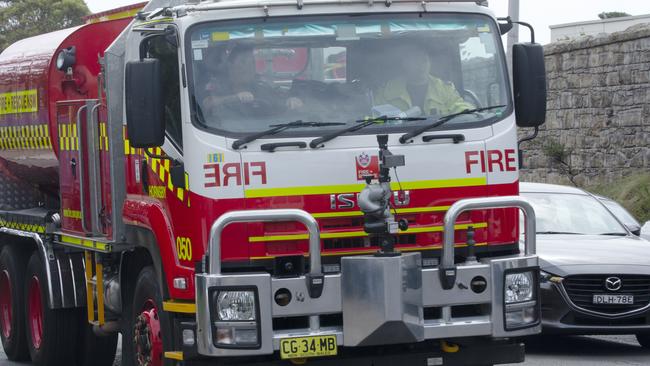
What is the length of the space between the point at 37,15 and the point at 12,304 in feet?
166

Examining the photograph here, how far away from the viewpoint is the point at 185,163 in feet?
27.2

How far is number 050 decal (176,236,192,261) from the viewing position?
829 cm

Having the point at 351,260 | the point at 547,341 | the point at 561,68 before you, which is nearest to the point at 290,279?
the point at 351,260

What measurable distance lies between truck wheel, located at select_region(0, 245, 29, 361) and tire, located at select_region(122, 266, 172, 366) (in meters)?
3.48

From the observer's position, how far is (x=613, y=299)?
12.0m

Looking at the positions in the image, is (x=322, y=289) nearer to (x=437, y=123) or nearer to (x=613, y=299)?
Result: (x=437, y=123)

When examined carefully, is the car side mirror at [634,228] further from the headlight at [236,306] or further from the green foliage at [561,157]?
the green foliage at [561,157]

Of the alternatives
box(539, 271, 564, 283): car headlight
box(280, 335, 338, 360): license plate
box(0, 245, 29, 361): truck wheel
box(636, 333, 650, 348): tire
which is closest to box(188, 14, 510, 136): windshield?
box(280, 335, 338, 360): license plate

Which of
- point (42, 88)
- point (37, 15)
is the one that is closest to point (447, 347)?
point (42, 88)

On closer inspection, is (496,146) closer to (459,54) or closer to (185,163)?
(459,54)

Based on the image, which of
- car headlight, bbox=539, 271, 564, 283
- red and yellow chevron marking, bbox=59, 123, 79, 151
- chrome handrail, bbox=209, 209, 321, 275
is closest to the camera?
chrome handrail, bbox=209, 209, 321, 275

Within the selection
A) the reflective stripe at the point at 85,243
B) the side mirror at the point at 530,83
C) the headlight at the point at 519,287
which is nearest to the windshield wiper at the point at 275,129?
the side mirror at the point at 530,83

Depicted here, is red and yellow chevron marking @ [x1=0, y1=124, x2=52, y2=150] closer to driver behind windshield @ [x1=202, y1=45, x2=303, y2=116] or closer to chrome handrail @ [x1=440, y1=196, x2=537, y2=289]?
driver behind windshield @ [x1=202, y1=45, x2=303, y2=116]

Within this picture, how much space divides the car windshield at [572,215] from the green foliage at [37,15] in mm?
48688
